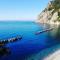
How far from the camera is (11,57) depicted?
58281 mm

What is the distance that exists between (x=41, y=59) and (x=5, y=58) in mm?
12709

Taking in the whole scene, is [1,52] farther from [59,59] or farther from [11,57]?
[59,59]

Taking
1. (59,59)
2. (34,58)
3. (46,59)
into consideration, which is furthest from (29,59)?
Answer: (59,59)

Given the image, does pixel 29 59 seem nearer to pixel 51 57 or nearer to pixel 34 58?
pixel 34 58

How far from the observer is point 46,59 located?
5447cm

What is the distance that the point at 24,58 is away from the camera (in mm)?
57250

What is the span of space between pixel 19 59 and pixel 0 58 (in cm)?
697

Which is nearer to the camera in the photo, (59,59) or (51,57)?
(59,59)

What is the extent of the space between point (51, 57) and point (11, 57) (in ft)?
46.5

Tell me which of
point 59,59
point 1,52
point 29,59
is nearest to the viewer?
point 59,59

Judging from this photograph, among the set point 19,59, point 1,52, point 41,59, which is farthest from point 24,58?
point 1,52

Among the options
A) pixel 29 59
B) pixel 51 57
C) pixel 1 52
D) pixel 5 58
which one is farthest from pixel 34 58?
pixel 1 52

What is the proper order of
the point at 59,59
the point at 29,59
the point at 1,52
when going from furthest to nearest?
1. the point at 1,52
2. the point at 29,59
3. the point at 59,59

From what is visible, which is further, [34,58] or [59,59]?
[34,58]
